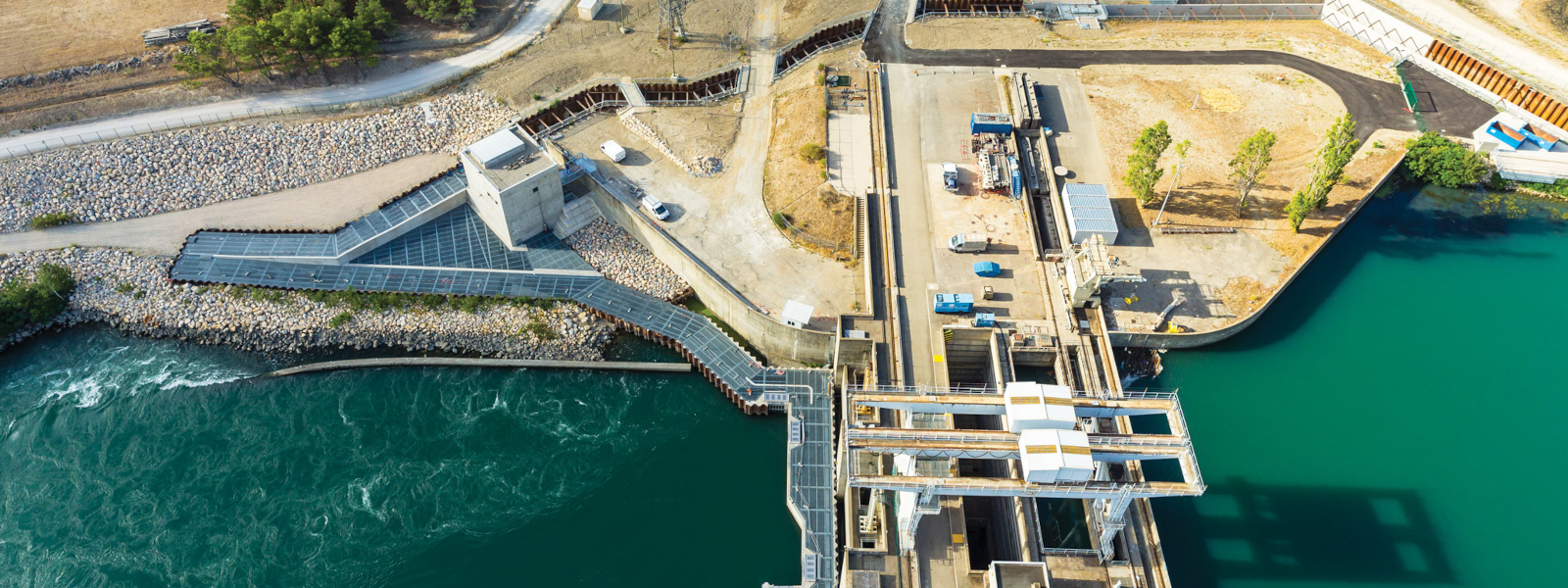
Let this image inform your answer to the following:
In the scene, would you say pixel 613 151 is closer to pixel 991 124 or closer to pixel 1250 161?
pixel 991 124

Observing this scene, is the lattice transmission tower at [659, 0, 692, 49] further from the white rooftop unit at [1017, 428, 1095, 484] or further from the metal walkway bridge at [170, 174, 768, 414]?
the white rooftop unit at [1017, 428, 1095, 484]

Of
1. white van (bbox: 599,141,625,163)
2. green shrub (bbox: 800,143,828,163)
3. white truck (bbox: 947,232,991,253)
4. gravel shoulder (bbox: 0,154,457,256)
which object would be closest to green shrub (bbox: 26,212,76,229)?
gravel shoulder (bbox: 0,154,457,256)

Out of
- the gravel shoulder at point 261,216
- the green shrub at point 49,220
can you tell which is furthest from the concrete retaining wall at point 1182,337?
the green shrub at point 49,220

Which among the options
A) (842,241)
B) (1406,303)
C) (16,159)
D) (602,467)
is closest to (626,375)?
(602,467)

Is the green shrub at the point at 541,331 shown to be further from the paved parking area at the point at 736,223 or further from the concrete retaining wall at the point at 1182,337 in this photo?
the concrete retaining wall at the point at 1182,337

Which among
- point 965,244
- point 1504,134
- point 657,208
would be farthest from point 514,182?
point 1504,134

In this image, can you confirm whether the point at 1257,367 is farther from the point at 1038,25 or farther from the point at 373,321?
the point at 373,321
